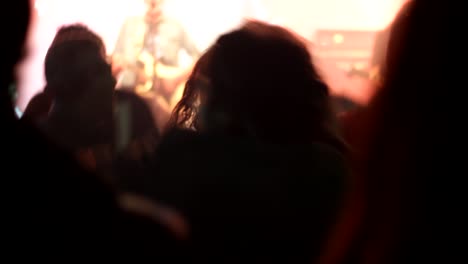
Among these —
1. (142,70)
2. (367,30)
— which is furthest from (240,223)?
(367,30)

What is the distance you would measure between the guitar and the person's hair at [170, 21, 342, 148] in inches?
38.5

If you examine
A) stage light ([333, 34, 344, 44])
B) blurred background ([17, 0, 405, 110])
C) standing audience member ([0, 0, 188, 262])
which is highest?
standing audience member ([0, 0, 188, 262])

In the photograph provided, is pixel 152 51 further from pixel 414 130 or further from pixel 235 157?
pixel 414 130

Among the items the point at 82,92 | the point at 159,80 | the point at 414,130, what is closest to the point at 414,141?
the point at 414,130

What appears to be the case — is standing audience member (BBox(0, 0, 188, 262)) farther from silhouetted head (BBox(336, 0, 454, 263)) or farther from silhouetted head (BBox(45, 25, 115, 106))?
silhouetted head (BBox(45, 25, 115, 106))

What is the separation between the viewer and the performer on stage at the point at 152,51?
97.9 inches

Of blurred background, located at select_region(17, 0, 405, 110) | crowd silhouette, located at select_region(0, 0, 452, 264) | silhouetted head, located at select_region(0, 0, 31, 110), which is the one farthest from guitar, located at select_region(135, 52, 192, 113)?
silhouetted head, located at select_region(0, 0, 31, 110)

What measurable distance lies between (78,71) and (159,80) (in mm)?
945

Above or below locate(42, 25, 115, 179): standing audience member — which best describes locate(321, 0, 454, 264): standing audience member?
above

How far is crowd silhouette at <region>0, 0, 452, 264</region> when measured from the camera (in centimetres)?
57

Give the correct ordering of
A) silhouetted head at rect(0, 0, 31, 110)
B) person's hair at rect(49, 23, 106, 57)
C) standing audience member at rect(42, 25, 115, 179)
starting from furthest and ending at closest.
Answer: person's hair at rect(49, 23, 106, 57), standing audience member at rect(42, 25, 115, 179), silhouetted head at rect(0, 0, 31, 110)

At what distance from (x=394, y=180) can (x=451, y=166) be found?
53mm

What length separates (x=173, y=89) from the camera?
2.43 metres

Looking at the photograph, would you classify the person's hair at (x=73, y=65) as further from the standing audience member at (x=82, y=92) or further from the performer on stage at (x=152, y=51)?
the performer on stage at (x=152, y=51)
